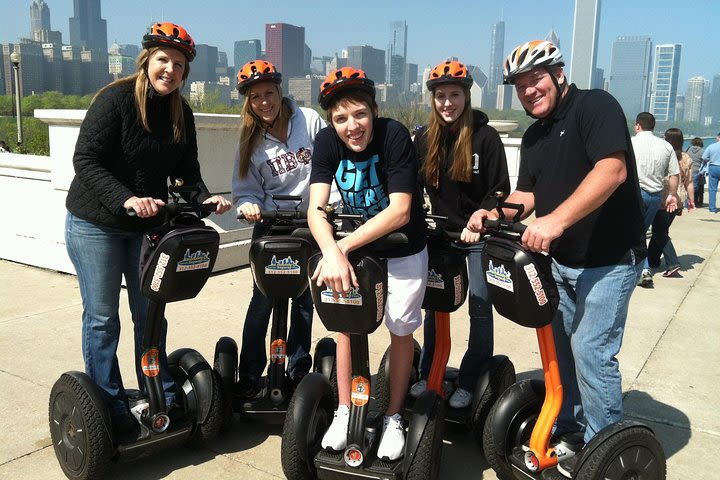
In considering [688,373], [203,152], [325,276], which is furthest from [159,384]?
[203,152]

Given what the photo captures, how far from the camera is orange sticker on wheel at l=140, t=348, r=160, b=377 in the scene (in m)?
3.22

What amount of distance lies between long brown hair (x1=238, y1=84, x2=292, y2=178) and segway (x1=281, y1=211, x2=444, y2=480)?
854 millimetres

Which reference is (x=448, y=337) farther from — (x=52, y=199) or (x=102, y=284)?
(x=52, y=199)

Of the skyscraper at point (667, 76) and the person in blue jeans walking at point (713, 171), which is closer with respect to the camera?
the person in blue jeans walking at point (713, 171)

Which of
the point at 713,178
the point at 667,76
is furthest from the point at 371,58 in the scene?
the point at 667,76

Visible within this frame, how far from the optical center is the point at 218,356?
3.80 meters

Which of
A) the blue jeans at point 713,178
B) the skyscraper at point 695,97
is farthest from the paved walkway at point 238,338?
the skyscraper at point 695,97

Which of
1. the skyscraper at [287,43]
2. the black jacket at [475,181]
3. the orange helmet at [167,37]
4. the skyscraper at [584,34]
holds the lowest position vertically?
the black jacket at [475,181]

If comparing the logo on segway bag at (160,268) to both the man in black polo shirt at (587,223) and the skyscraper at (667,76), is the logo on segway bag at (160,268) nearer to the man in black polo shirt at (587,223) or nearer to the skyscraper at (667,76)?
the man in black polo shirt at (587,223)

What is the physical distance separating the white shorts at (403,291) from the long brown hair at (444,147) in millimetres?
752

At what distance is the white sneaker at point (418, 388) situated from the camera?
367 cm

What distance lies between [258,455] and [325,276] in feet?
4.54

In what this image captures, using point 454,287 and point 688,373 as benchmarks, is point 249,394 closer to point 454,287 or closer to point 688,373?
point 454,287

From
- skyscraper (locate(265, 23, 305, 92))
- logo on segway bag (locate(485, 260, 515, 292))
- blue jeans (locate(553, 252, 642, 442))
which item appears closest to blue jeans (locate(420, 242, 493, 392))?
blue jeans (locate(553, 252, 642, 442))
